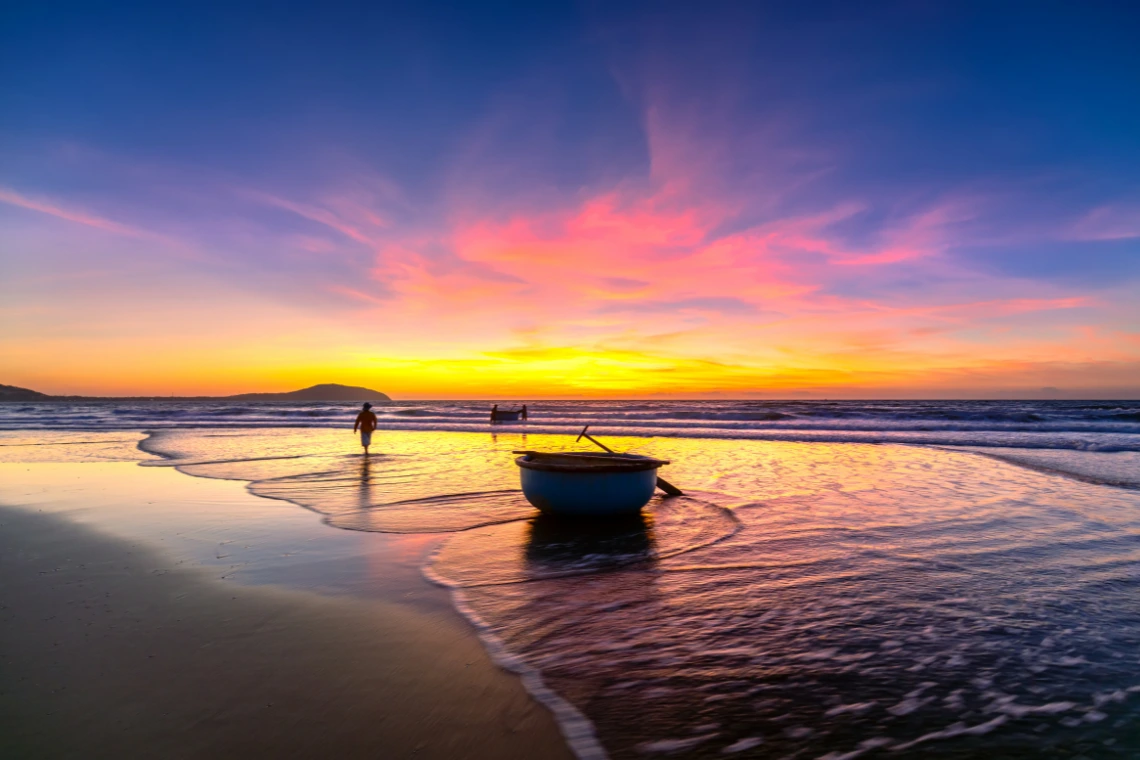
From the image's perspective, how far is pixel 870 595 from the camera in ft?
19.2

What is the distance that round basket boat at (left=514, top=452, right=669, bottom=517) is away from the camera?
8.70m

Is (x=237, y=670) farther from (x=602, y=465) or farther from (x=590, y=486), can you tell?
(x=602, y=465)

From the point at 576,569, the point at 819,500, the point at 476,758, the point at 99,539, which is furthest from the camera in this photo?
the point at 819,500

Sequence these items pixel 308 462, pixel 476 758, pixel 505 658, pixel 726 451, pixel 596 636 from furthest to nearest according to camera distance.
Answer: pixel 726 451 → pixel 308 462 → pixel 596 636 → pixel 505 658 → pixel 476 758

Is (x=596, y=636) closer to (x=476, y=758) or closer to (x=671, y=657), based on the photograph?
(x=671, y=657)

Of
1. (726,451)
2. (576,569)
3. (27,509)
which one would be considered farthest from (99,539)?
(726,451)

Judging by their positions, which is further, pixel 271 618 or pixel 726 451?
pixel 726 451

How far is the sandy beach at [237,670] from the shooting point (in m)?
3.26

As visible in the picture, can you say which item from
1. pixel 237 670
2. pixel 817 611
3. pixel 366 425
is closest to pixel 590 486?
pixel 817 611

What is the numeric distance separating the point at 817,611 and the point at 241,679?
16.0ft

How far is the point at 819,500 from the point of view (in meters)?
11.3

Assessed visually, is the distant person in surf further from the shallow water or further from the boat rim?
the boat rim

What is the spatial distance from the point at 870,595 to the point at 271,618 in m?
5.87

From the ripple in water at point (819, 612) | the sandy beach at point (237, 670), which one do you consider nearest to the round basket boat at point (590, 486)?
the ripple in water at point (819, 612)
